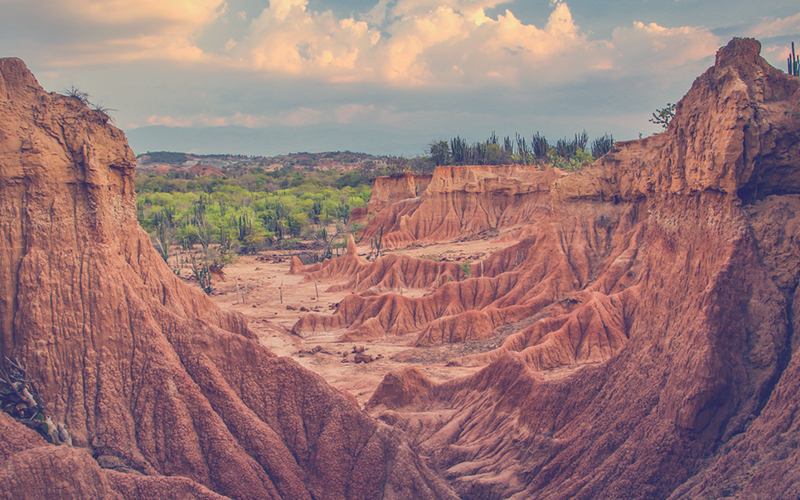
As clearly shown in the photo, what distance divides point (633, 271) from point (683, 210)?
1384 cm

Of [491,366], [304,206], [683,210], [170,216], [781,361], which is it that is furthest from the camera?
[304,206]

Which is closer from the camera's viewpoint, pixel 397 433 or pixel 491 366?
pixel 397 433

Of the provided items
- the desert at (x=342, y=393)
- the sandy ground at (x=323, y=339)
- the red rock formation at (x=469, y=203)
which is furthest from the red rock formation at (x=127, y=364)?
the red rock formation at (x=469, y=203)

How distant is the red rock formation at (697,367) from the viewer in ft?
35.1

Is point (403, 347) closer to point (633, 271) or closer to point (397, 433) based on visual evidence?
point (633, 271)

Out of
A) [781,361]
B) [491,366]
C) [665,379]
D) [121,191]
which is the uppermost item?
[121,191]

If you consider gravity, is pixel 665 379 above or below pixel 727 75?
below

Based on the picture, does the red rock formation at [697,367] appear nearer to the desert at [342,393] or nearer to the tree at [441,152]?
the desert at [342,393]

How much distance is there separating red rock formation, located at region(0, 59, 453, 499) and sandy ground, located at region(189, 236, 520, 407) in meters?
10.2

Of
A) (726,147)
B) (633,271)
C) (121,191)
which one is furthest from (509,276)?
(121,191)

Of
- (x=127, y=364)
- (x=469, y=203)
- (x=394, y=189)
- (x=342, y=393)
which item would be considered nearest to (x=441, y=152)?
(x=394, y=189)

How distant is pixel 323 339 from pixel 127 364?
71.7ft

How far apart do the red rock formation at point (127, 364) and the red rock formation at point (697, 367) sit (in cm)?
356

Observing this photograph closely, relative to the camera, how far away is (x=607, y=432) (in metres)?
12.9
